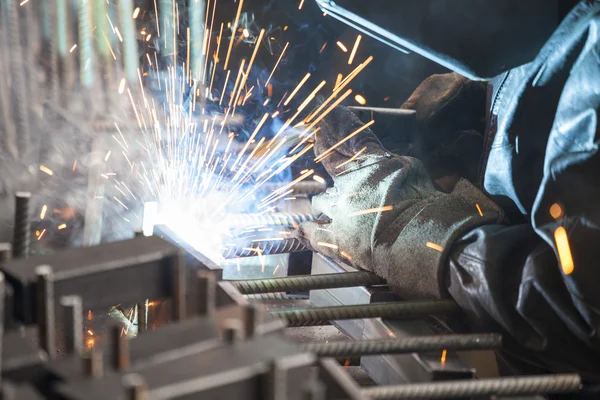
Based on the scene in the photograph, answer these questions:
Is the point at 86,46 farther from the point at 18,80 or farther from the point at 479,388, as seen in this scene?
the point at 479,388

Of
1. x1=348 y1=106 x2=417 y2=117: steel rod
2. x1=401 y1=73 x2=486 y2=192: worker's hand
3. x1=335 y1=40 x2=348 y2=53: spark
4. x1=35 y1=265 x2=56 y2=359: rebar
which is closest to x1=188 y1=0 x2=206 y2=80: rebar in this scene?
x1=335 y1=40 x2=348 y2=53: spark

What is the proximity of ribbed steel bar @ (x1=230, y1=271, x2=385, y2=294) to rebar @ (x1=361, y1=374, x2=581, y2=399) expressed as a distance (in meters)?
0.60

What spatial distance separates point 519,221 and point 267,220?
1.09 meters

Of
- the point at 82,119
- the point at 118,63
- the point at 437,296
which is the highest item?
the point at 118,63

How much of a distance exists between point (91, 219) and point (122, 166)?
0.33 meters

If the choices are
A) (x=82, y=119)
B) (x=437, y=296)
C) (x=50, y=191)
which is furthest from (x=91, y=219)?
(x=437, y=296)

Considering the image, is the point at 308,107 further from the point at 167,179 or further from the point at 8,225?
the point at 8,225

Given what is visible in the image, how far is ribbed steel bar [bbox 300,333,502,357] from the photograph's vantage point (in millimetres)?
1438

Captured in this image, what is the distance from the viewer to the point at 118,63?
3.79m

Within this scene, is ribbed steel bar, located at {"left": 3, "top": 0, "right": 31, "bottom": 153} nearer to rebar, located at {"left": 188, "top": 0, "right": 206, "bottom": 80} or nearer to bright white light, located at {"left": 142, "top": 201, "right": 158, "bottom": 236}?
bright white light, located at {"left": 142, "top": 201, "right": 158, "bottom": 236}

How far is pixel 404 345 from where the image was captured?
1.55 metres

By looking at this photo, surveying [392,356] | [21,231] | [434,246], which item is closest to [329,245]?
[434,246]

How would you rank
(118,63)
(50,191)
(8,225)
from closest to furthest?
(8,225), (50,191), (118,63)

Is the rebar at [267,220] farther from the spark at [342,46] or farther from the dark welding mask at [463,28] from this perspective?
the spark at [342,46]
